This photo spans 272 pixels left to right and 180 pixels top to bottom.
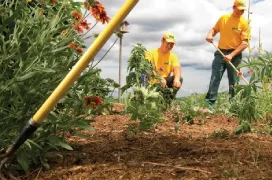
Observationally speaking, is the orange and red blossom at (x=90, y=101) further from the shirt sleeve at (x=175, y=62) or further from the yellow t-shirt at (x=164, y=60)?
the shirt sleeve at (x=175, y=62)

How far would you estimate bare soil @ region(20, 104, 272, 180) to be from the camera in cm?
258

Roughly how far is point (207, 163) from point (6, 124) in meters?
1.34

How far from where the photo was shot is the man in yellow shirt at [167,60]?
262 inches

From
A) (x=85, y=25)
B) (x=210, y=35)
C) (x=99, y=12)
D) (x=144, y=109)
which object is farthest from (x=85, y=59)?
(x=210, y=35)

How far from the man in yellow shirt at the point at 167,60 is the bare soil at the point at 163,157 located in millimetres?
2722

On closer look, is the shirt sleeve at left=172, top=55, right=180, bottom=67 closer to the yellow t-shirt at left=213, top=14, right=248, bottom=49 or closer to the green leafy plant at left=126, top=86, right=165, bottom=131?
the yellow t-shirt at left=213, top=14, right=248, bottom=49

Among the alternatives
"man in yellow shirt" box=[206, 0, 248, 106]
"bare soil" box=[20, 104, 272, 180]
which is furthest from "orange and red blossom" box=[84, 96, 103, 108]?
"man in yellow shirt" box=[206, 0, 248, 106]

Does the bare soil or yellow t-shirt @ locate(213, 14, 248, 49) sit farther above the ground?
yellow t-shirt @ locate(213, 14, 248, 49)

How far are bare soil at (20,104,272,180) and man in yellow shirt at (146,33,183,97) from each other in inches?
107

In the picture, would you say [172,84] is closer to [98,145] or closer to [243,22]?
[243,22]

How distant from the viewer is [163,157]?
2955 mm


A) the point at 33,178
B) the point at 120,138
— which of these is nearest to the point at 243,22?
the point at 120,138

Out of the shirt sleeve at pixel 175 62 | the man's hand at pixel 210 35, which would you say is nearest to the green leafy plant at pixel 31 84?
the shirt sleeve at pixel 175 62

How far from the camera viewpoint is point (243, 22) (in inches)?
299
